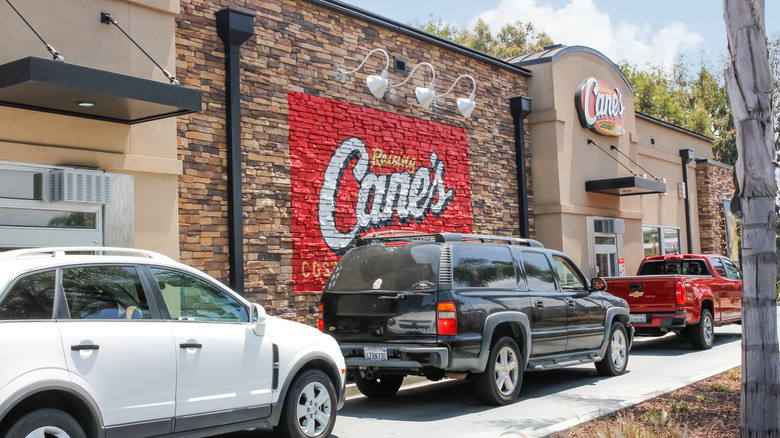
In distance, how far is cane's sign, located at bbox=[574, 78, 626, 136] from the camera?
825 inches

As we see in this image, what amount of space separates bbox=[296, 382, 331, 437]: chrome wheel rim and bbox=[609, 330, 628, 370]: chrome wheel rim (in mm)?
5942

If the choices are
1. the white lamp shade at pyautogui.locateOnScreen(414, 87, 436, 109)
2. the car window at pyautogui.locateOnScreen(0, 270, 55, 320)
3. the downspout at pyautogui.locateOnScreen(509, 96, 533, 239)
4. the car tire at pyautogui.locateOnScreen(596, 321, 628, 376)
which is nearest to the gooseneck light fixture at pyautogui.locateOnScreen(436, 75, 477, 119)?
the white lamp shade at pyautogui.locateOnScreen(414, 87, 436, 109)

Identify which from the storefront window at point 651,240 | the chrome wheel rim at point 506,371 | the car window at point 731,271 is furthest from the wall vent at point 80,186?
the storefront window at point 651,240

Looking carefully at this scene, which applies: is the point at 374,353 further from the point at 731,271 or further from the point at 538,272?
the point at 731,271

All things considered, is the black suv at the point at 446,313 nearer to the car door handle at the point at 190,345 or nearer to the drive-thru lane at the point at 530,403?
the drive-thru lane at the point at 530,403

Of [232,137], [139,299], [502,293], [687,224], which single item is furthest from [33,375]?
[687,224]

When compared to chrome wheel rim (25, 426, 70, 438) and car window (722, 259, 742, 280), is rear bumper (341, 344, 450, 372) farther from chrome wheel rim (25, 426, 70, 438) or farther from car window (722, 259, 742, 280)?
car window (722, 259, 742, 280)

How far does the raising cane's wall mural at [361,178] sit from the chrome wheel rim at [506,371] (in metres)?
4.62

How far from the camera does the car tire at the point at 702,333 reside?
48.8 ft

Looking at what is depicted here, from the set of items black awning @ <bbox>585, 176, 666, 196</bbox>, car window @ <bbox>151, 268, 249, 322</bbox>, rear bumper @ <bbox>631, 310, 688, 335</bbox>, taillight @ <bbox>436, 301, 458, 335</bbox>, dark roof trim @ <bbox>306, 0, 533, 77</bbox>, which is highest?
dark roof trim @ <bbox>306, 0, 533, 77</bbox>

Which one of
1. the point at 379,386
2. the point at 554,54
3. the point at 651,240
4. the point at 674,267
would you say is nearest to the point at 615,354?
the point at 379,386

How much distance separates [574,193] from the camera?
20484mm

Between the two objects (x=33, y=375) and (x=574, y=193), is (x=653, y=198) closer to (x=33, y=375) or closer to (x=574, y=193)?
(x=574, y=193)

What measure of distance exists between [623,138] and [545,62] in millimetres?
4802
